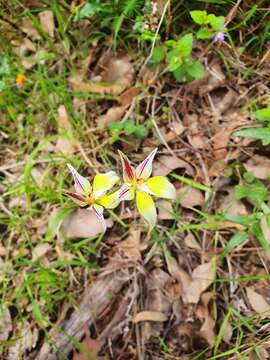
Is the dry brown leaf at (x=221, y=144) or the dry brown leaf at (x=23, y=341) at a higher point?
the dry brown leaf at (x=221, y=144)

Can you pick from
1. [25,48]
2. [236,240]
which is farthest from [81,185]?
[25,48]

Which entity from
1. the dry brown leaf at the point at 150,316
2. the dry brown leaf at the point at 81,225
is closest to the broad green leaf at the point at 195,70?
the dry brown leaf at the point at 81,225

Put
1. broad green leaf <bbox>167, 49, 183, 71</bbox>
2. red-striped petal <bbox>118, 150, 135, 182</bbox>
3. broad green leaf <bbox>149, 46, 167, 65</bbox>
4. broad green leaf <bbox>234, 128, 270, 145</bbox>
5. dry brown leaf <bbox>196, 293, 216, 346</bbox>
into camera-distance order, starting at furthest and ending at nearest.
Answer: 1. broad green leaf <bbox>149, 46, 167, 65</bbox>
2. broad green leaf <bbox>167, 49, 183, 71</bbox>
3. dry brown leaf <bbox>196, 293, 216, 346</bbox>
4. broad green leaf <bbox>234, 128, 270, 145</bbox>
5. red-striped petal <bbox>118, 150, 135, 182</bbox>

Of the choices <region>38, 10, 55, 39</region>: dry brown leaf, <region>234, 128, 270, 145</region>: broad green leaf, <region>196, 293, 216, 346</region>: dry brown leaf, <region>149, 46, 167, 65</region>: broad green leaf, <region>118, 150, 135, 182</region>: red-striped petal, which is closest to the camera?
<region>118, 150, 135, 182</region>: red-striped petal

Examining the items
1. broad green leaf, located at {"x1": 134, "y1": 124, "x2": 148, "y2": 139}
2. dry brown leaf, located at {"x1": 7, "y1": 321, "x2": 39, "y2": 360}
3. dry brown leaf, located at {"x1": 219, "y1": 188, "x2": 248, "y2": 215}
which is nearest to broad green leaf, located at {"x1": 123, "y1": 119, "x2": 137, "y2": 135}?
broad green leaf, located at {"x1": 134, "y1": 124, "x2": 148, "y2": 139}

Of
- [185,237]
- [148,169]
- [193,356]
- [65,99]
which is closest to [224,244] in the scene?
[185,237]

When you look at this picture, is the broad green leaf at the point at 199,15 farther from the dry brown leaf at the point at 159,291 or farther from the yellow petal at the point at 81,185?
the dry brown leaf at the point at 159,291

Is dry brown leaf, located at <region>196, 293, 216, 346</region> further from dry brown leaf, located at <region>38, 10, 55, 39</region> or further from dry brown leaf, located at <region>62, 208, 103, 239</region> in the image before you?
dry brown leaf, located at <region>38, 10, 55, 39</region>
